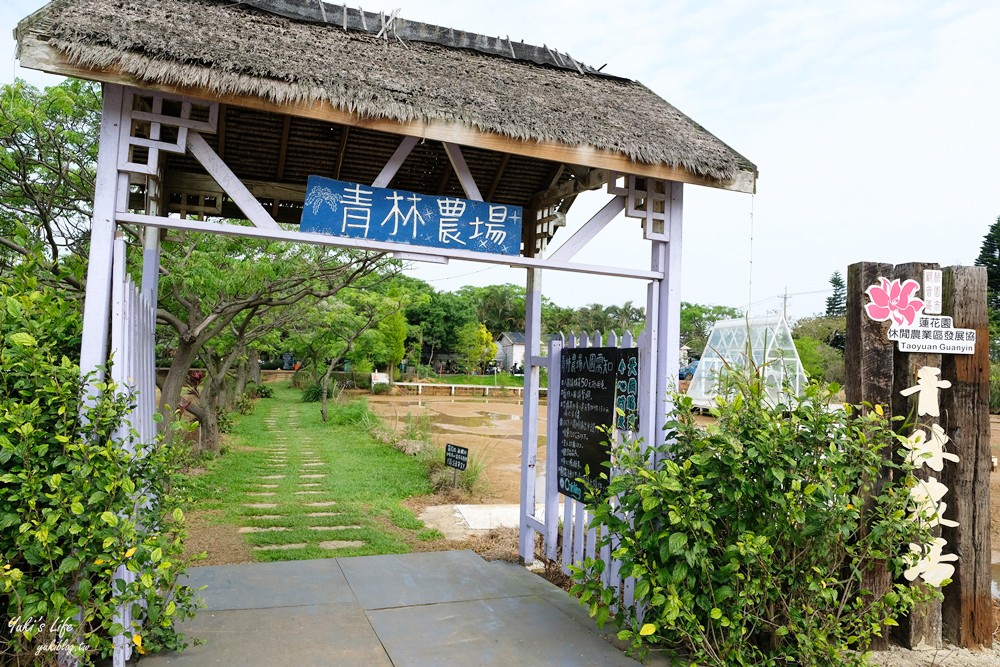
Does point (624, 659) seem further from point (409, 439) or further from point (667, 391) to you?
point (409, 439)

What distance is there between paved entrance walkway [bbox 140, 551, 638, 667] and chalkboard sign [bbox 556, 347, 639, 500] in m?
0.88

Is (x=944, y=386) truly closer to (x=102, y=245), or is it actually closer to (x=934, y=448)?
(x=934, y=448)

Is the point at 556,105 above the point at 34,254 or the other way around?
above

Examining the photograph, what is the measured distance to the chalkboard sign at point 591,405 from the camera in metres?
4.59

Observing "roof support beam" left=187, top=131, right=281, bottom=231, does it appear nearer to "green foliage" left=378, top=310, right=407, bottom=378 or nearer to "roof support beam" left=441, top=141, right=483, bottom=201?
"roof support beam" left=441, top=141, right=483, bottom=201

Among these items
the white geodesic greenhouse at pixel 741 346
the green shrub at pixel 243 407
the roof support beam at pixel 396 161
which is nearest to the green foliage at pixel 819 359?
the white geodesic greenhouse at pixel 741 346

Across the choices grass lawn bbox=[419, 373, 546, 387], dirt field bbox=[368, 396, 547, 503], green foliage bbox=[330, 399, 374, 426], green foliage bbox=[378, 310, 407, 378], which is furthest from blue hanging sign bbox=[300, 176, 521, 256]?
grass lawn bbox=[419, 373, 546, 387]

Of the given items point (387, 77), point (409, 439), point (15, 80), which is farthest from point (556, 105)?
point (409, 439)

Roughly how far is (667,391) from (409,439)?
9.82 metres

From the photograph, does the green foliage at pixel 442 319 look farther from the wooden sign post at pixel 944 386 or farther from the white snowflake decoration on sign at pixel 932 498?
the white snowflake decoration on sign at pixel 932 498

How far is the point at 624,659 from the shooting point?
375cm

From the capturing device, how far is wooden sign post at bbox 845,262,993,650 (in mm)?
4133

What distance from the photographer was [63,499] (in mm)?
2869

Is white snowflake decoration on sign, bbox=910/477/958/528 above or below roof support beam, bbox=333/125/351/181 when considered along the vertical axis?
below
